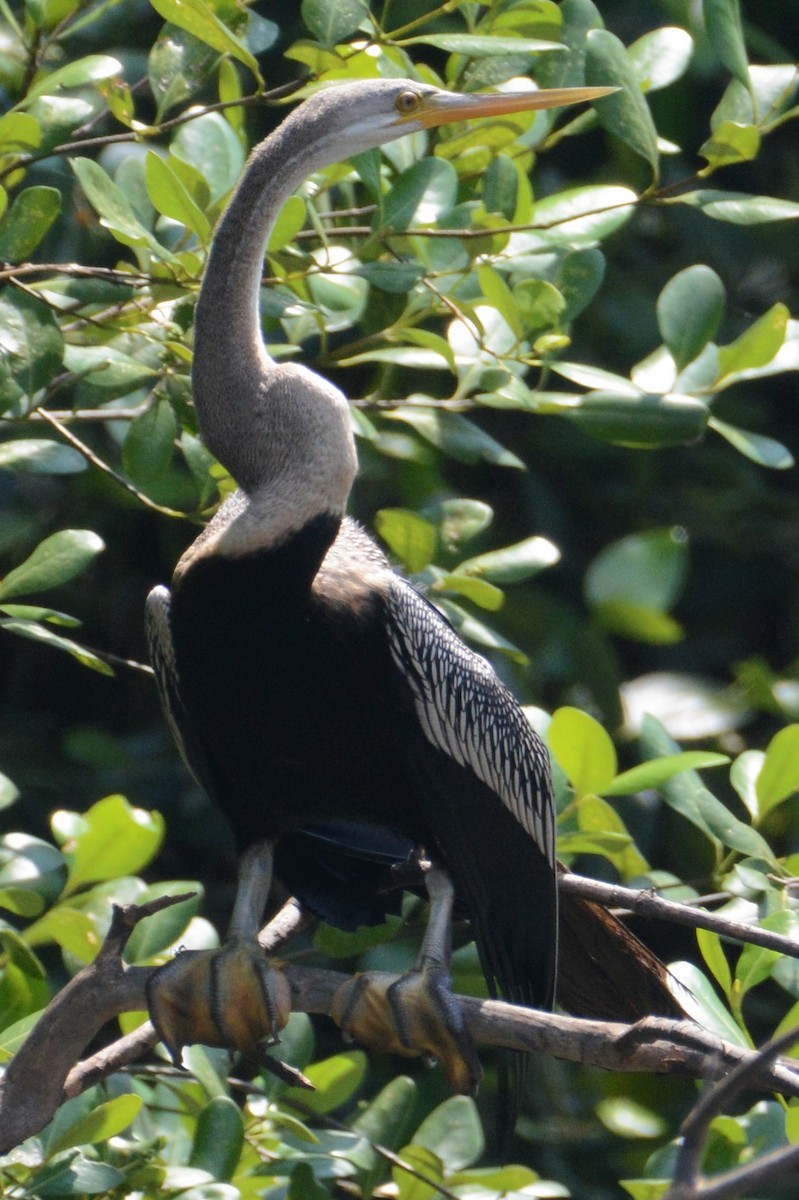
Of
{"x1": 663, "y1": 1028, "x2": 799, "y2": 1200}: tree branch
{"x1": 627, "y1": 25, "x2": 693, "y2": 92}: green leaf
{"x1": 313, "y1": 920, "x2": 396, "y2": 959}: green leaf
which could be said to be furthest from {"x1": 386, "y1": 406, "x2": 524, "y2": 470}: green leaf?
{"x1": 663, "y1": 1028, "x2": 799, "y2": 1200}: tree branch

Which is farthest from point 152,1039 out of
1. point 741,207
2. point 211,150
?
point 741,207

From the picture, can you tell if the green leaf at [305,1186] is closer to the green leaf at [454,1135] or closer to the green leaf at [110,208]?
the green leaf at [454,1135]

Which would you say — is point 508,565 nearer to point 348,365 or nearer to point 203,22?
point 348,365

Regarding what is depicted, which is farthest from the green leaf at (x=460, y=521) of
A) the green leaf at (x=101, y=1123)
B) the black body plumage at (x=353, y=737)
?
the green leaf at (x=101, y=1123)

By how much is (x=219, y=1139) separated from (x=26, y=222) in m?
1.15

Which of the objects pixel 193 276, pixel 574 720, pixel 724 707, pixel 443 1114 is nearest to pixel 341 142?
pixel 193 276

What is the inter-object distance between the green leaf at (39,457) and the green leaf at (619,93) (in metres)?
0.86

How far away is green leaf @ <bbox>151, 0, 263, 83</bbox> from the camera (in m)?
1.86

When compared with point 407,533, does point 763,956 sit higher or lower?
lower

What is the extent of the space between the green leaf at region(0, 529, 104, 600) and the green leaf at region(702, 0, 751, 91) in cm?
105

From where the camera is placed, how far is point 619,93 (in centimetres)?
208

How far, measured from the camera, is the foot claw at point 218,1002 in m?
1.87

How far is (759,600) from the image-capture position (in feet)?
13.2

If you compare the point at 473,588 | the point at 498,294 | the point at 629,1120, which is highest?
the point at 498,294
